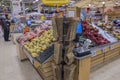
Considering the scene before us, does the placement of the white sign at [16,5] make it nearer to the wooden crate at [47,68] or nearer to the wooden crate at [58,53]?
the wooden crate at [47,68]

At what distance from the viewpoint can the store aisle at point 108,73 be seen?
368 cm

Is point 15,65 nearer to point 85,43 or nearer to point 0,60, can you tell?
point 0,60

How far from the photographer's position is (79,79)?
9.93 ft

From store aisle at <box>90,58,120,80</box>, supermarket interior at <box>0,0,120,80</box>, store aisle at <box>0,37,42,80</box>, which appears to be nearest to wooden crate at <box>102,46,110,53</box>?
supermarket interior at <box>0,0,120,80</box>

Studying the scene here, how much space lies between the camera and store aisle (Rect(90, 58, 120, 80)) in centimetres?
368

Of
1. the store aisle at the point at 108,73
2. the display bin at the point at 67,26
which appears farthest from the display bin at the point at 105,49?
the display bin at the point at 67,26

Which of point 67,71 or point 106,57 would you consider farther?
point 106,57

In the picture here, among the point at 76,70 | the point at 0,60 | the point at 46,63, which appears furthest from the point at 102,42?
the point at 0,60

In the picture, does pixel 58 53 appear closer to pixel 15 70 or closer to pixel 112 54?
pixel 15 70

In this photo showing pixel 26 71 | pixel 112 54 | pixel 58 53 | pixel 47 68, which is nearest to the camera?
pixel 58 53

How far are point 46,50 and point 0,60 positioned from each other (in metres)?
2.24

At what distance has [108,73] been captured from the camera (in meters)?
3.89

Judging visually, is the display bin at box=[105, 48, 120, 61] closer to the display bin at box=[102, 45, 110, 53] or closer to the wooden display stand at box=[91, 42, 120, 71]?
the wooden display stand at box=[91, 42, 120, 71]

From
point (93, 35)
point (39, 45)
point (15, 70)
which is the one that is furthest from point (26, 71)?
point (93, 35)
